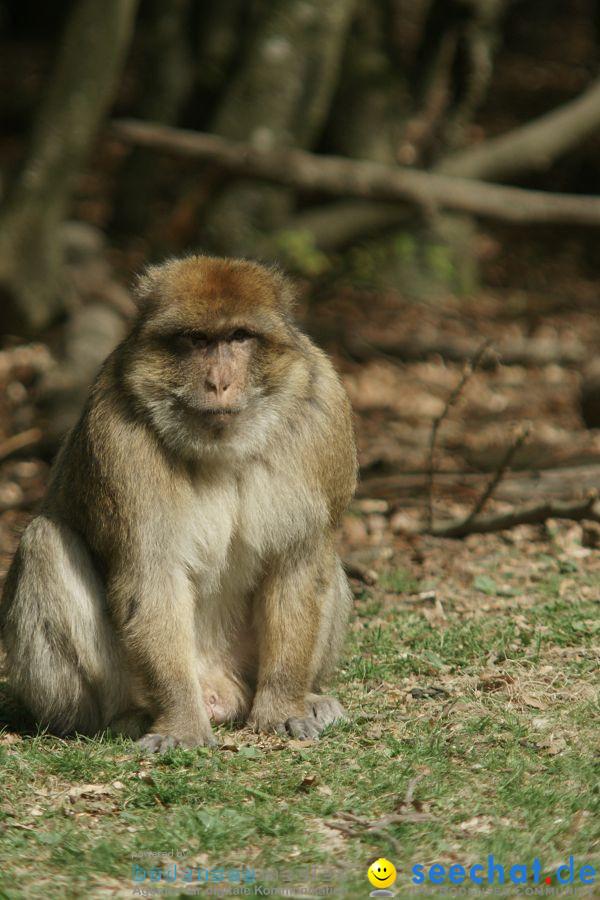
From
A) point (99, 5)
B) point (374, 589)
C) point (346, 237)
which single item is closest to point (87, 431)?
point (374, 589)

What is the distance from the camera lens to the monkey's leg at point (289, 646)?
520cm

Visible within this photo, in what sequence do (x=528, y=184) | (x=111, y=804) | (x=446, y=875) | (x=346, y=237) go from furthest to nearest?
(x=528, y=184) < (x=346, y=237) < (x=111, y=804) < (x=446, y=875)

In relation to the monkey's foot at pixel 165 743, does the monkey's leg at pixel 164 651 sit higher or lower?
higher

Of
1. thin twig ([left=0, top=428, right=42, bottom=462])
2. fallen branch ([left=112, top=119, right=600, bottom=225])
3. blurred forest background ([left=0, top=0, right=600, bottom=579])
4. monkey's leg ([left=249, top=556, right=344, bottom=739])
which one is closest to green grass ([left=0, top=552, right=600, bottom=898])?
monkey's leg ([left=249, top=556, right=344, bottom=739])

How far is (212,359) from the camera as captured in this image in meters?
4.81

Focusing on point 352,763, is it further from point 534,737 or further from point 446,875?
point 446,875

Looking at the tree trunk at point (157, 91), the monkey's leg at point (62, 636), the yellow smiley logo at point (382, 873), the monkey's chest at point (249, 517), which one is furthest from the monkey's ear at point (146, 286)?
the tree trunk at point (157, 91)

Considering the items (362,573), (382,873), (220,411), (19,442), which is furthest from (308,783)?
(19,442)

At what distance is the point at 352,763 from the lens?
4824 mm

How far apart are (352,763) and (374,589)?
247 centimetres

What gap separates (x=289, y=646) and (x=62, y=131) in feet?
22.9

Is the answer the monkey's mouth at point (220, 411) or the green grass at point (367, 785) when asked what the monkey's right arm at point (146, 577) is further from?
the monkey's mouth at point (220, 411)

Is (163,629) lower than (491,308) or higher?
lower

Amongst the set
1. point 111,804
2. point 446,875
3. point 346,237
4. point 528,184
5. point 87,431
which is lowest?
point 111,804
